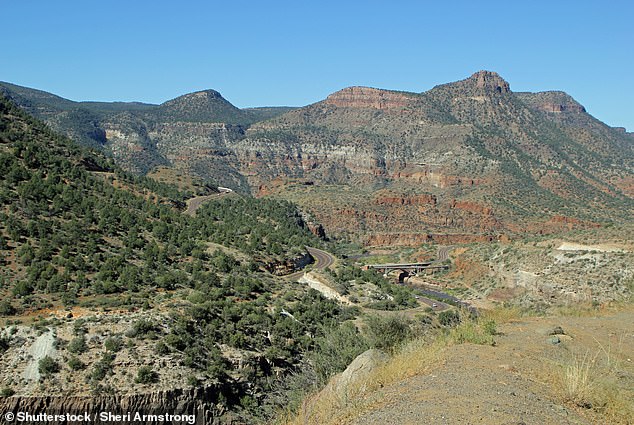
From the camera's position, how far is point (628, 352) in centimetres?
1362

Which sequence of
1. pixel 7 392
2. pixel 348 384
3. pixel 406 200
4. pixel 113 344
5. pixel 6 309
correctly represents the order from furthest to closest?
1. pixel 406 200
2. pixel 6 309
3. pixel 113 344
4. pixel 7 392
5. pixel 348 384

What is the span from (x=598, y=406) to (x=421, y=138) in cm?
16864

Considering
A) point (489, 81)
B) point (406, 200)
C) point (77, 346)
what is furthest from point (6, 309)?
point (489, 81)

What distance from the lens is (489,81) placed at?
190m

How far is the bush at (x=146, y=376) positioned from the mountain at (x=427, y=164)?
318 ft

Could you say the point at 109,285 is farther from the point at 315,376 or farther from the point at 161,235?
the point at 315,376

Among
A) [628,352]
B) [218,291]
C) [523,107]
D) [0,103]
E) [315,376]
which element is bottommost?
[218,291]

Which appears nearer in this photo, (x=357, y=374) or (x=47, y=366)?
(x=357, y=374)

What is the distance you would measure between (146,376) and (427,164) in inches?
5525

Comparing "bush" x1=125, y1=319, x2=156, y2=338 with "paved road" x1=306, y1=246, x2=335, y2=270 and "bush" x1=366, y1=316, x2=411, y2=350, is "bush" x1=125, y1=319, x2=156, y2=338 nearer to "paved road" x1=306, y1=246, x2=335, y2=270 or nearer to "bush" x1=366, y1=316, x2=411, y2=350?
"bush" x1=366, y1=316, x2=411, y2=350

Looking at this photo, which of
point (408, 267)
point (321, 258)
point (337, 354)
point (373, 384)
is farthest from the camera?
point (408, 267)

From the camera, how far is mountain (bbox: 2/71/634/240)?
127m

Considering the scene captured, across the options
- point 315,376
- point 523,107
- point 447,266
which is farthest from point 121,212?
point 523,107

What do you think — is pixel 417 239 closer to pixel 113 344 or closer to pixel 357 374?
pixel 113 344
